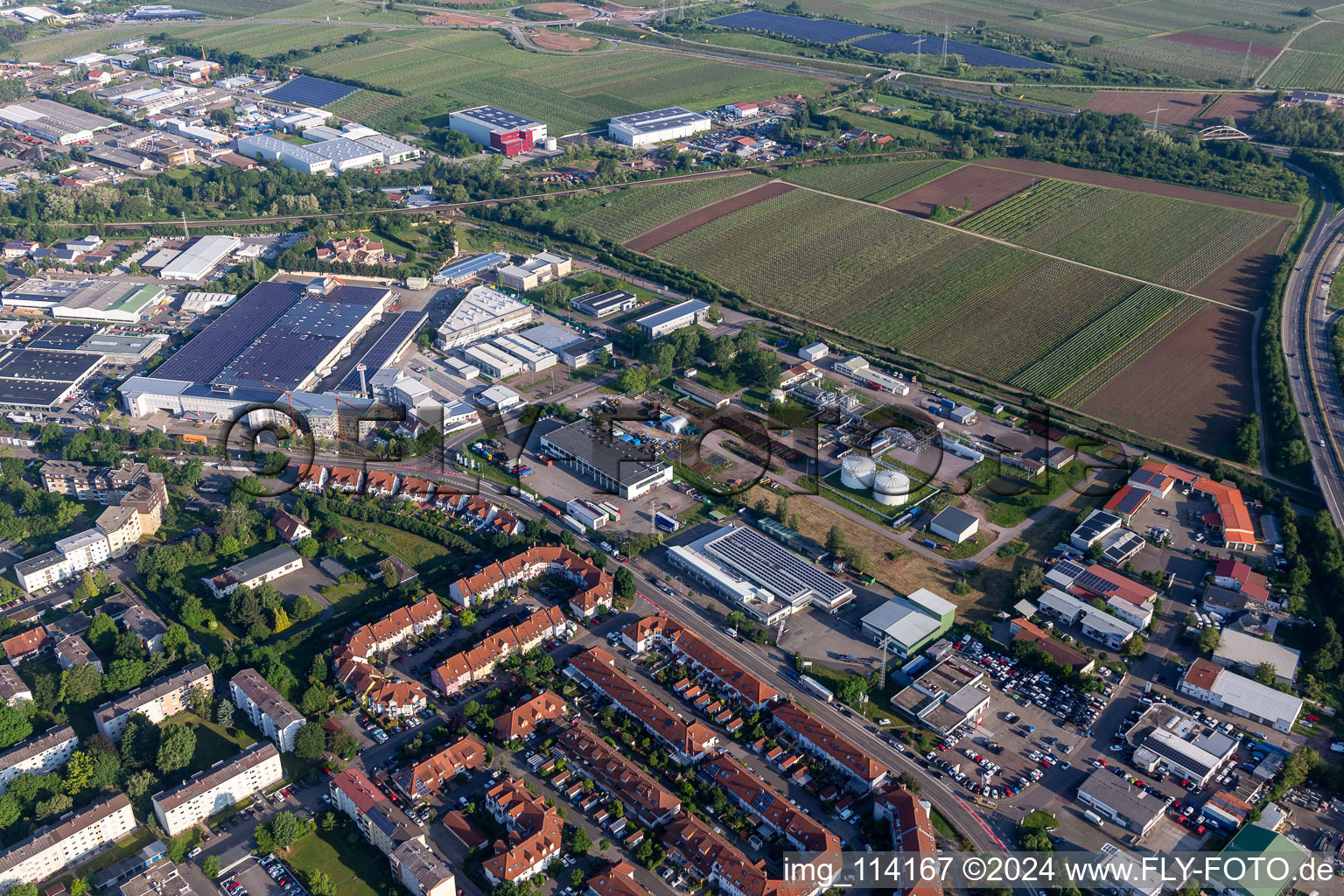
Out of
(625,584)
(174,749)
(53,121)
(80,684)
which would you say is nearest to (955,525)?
(625,584)

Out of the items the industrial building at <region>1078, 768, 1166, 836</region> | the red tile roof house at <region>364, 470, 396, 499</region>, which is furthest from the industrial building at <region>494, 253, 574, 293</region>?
the industrial building at <region>1078, 768, 1166, 836</region>

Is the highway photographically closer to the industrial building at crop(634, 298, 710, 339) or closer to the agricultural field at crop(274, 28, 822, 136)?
the industrial building at crop(634, 298, 710, 339)

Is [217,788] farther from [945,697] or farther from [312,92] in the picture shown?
[312,92]

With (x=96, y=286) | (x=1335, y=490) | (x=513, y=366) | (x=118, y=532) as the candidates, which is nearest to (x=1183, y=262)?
(x=1335, y=490)

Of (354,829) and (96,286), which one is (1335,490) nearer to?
(354,829)

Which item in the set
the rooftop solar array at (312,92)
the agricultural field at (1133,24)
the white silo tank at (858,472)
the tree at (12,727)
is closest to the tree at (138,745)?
the tree at (12,727)

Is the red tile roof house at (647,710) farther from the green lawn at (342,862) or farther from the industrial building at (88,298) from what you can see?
the industrial building at (88,298)

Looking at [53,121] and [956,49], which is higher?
[956,49]
